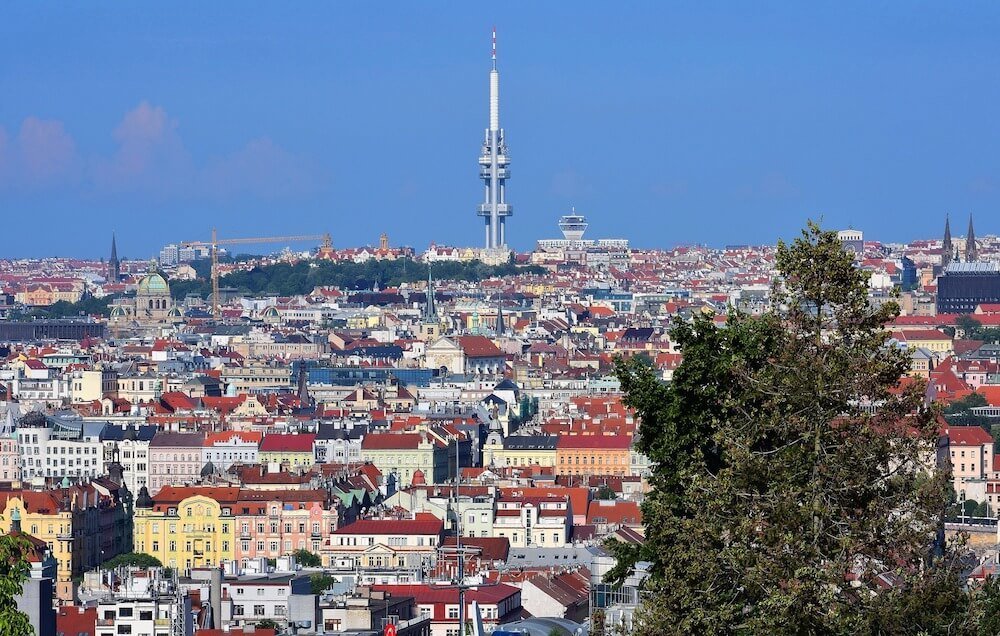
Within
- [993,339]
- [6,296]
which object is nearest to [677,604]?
[993,339]

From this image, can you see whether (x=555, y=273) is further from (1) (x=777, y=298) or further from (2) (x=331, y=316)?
(1) (x=777, y=298)

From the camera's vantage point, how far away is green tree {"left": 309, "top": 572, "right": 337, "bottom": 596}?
38878 millimetres

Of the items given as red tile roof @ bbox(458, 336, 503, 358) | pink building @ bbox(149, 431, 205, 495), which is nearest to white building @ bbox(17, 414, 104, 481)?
pink building @ bbox(149, 431, 205, 495)

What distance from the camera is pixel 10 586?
12.0 meters

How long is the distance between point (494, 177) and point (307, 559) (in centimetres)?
13466

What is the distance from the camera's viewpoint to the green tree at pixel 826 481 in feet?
41.4

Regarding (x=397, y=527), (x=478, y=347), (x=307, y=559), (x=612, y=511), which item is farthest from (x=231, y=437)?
(x=478, y=347)

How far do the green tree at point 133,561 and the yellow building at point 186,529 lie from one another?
123 cm

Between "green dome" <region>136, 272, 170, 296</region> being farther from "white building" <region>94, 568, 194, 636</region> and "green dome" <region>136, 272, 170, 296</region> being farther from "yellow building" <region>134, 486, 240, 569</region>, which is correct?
"white building" <region>94, 568, 194, 636</region>

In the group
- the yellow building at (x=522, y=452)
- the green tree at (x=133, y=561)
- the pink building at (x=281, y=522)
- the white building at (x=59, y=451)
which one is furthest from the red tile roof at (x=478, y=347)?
the green tree at (x=133, y=561)

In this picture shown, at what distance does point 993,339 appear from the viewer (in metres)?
107

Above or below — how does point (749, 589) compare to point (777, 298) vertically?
below

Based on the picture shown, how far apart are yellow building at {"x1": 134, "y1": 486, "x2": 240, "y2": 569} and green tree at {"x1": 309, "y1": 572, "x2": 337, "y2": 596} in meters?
8.68

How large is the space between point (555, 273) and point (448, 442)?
108 m
